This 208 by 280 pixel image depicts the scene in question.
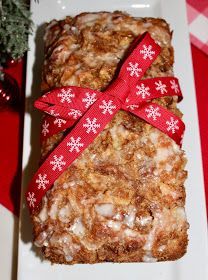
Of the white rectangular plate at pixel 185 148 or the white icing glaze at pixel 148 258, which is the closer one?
the white icing glaze at pixel 148 258

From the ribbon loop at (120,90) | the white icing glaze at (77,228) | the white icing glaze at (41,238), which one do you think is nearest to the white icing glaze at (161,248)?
the white icing glaze at (77,228)

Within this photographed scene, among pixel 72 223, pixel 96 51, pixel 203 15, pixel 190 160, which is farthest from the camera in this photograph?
pixel 203 15

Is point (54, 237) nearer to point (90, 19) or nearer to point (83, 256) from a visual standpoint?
point (83, 256)

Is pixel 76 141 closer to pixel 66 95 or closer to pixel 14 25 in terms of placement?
pixel 66 95

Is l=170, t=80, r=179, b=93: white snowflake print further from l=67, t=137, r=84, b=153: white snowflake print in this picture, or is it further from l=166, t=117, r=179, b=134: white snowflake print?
l=67, t=137, r=84, b=153: white snowflake print

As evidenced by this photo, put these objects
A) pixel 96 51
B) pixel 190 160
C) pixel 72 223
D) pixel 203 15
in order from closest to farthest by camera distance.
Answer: pixel 72 223
pixel 96 51
pixel 190 160
pixel 203 15

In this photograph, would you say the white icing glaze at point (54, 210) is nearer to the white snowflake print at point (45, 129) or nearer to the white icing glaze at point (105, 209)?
the white icing glaze at point (105, 209)

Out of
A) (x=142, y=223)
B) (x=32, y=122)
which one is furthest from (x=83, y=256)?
(x=32, y=122)

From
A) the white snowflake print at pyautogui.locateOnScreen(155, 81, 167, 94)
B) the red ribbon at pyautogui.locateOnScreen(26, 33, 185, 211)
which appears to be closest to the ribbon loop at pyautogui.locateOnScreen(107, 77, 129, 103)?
the red ribbon at pyautogui.locateOnScreen(26, 33, 185, 211)
